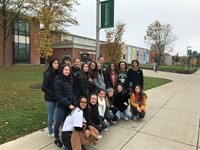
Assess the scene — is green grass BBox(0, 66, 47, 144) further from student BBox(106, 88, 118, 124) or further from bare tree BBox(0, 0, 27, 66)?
bare tree BBox(0, 0, 27, 66)

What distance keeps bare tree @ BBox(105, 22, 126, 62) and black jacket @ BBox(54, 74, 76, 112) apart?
9.96 metres

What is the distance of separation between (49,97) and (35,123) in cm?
123

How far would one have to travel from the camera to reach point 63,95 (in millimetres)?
3293

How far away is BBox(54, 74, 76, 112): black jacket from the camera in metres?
3.21

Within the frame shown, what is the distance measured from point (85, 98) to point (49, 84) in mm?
786

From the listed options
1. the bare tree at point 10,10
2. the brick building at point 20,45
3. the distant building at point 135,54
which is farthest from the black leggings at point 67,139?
the distant building at point 135,54

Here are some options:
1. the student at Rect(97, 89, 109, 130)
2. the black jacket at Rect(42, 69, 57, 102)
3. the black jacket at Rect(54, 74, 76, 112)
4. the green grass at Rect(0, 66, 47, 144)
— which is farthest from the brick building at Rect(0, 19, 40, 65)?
the black jacket at Rect(54, 74, 76, 112)

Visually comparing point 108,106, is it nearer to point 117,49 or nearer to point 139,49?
point 117,49

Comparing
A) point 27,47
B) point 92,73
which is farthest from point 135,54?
point 92,73

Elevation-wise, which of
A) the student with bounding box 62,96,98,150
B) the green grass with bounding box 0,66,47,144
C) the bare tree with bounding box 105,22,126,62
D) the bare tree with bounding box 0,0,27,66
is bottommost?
the green grass with bounding box 0,66,47,144

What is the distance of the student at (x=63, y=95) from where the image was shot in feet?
10.5

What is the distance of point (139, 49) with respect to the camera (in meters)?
57.8

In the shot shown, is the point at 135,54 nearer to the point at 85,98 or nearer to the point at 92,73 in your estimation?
the point at 92,73

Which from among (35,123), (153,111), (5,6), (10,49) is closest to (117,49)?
(153,111)
